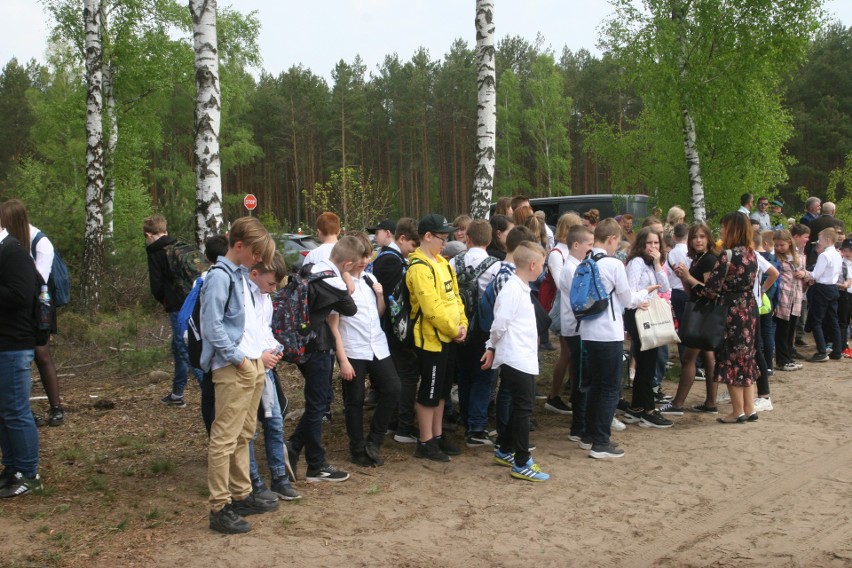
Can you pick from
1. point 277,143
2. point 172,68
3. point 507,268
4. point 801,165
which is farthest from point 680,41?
point 277,143

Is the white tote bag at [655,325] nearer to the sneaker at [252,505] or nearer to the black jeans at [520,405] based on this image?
the black jeans at [520,405]

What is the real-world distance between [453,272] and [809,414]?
14.0ft

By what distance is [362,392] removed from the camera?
237 inches

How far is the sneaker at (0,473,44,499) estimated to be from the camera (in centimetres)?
536

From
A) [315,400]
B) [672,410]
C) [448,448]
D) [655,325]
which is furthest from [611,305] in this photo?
[315,400]

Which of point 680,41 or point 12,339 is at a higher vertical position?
point 680,41

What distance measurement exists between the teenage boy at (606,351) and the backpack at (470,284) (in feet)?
3.24

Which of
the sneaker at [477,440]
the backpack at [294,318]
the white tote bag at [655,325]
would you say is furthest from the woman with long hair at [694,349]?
the backpack at [294,318]

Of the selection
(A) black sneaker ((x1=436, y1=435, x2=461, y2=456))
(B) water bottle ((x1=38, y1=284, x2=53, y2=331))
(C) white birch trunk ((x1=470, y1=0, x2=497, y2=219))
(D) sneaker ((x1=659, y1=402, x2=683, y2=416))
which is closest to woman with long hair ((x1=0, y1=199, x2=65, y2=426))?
(B) water bottle ((x1=38, y1=284, x2=53, y2=331))

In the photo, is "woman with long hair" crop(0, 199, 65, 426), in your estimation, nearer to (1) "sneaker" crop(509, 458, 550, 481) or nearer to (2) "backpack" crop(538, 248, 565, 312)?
(1) "sneaker" crop(509, 458, 550, 481)

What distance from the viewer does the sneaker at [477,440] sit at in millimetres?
6859

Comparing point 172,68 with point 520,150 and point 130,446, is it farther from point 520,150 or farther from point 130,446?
point 520,150

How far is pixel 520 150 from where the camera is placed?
4569 cm

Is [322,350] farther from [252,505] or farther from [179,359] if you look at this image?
[179,359]
